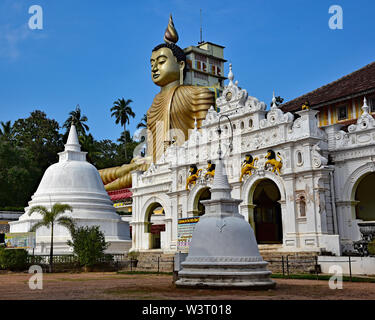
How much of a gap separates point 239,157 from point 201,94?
19583 mm

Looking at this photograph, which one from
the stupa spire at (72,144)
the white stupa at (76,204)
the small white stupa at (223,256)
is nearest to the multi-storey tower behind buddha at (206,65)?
the stupa spire at (72,144)

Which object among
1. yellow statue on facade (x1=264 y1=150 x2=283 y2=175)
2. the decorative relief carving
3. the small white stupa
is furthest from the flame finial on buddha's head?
the small white stupa

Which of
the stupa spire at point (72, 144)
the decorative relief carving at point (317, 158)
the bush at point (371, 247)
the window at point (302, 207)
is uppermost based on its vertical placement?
the stupa spire at point (72, 144)

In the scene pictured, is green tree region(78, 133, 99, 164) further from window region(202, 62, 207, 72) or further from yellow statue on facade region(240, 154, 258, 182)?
yellow statue on facade region(240, 154, 258, 182)

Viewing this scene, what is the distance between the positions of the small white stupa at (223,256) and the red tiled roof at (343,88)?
1563cm

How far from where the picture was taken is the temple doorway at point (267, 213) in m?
31.8

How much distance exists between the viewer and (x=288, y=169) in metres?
25.4

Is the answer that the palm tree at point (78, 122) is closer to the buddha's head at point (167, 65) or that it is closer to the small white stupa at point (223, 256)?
the buddha's head at point (167, 65)

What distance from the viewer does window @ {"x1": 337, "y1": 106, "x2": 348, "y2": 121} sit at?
91.5 feet

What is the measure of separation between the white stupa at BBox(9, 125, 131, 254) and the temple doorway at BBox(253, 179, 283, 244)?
39.1 ft

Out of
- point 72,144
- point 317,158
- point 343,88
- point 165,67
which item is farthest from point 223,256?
point 165,67

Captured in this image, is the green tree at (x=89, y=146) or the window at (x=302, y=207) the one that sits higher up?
the green tree at (x=89, y=146)

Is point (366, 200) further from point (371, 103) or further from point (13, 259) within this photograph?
→ point (13, 259)

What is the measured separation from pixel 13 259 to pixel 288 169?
1800 cm
